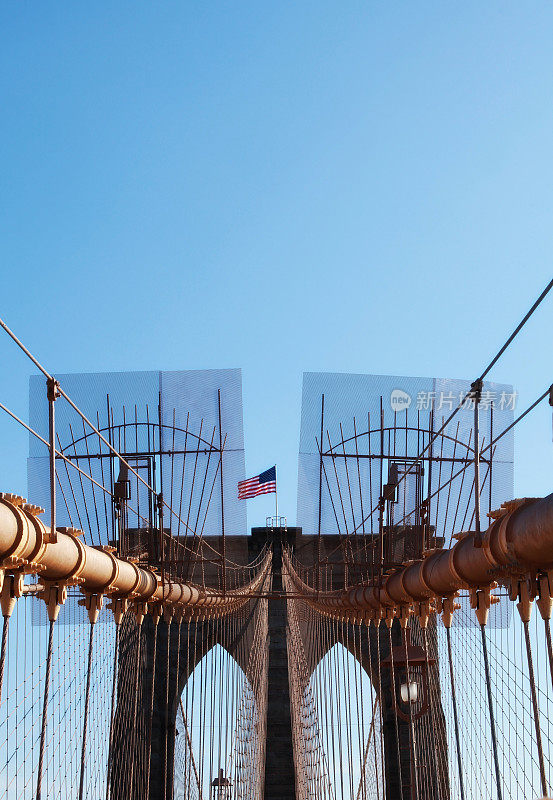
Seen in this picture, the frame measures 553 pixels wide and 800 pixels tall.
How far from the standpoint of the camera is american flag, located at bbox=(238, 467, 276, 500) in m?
23.9

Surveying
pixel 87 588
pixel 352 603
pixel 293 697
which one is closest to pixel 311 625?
pixel 293 697

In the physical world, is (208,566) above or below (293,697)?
above

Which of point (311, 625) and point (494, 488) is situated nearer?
point (494, 488)

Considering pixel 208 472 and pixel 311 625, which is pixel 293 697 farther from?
pixel 208 472

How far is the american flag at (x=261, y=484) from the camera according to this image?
23.9 metres

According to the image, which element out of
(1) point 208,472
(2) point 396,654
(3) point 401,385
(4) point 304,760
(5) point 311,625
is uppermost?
(3) point 401,385

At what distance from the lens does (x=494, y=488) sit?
13867 millimetres

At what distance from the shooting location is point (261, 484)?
85.0ft

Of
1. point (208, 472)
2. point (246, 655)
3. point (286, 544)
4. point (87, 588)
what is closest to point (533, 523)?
point (87, 588)

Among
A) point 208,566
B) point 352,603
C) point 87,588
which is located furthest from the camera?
point 208,566

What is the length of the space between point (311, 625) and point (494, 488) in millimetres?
7385

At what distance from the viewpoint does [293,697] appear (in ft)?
66.9

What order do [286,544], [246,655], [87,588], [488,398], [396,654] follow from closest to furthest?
[87,588], [396,654], [488,398], [246,655], [286,544]

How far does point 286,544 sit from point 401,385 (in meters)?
14.0
